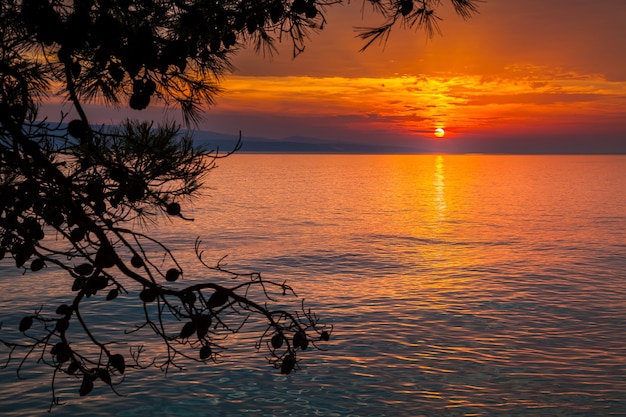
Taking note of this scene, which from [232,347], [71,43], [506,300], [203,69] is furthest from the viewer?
[506,300]

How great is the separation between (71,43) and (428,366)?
10.1m

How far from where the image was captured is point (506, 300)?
18.6 m

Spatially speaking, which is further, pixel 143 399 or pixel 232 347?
pixel 232 347

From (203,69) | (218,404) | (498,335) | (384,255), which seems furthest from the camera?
(384,255)

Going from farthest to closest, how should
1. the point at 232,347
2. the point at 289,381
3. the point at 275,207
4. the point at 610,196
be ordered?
the point at 610,196, the point at 275,207, the point at 232,347, the point at 289,381

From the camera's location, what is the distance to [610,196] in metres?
68.6

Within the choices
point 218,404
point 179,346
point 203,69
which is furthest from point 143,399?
point 203,69

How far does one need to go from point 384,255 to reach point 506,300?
9.58 metres

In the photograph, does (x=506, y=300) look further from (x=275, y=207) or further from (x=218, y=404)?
(x=275, y=207)

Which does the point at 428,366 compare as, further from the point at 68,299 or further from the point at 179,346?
the point at 68,299

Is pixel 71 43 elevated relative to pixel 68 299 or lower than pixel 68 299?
elevated

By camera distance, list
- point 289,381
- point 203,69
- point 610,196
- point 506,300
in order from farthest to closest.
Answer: point 610,196 → point 506,300 → point 289,381 → point 203,69

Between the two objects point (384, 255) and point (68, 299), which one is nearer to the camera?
point (68, 299)

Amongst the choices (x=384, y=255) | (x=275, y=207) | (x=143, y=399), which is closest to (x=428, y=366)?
(x=143, y=399)
